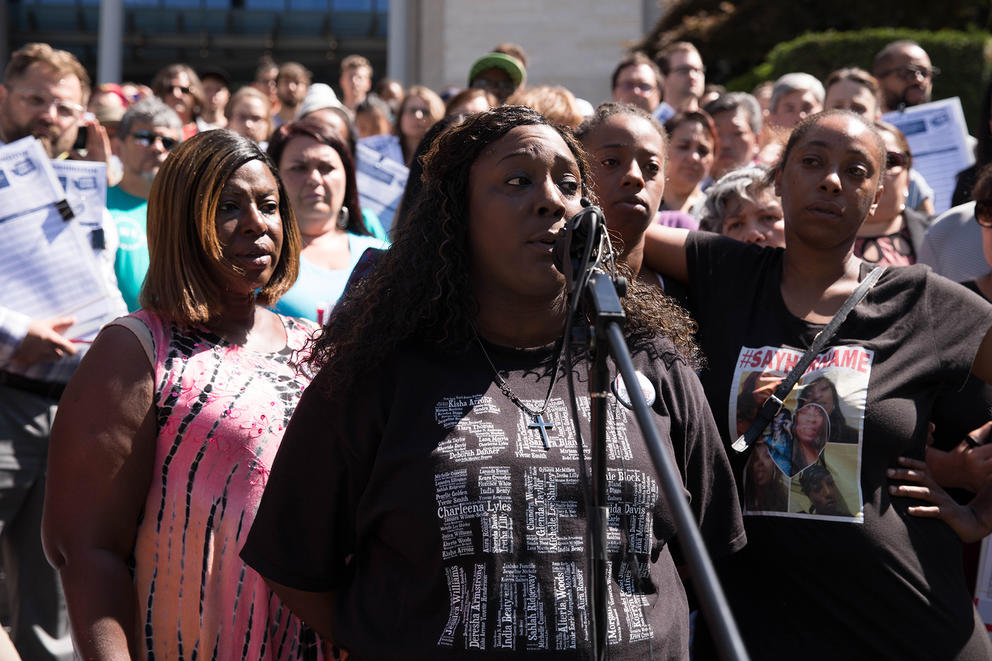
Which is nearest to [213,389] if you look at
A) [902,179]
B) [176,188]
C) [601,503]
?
[176,188]

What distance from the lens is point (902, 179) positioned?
5.01 meters

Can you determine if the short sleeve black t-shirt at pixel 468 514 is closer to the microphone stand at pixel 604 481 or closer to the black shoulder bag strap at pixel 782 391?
the microphone stand at pixel 604 481

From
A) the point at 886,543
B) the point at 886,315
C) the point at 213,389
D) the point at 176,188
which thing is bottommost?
the point at 886,543

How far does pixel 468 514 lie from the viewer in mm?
2436

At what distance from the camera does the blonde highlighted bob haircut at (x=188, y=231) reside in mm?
3144

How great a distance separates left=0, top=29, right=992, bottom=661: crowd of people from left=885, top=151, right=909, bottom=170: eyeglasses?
695 millimetres

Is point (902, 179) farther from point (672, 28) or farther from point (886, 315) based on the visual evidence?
point (672, 28)

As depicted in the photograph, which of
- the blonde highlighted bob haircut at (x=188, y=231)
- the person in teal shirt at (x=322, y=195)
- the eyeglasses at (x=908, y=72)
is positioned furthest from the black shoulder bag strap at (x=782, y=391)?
the eyeglasses at (x=908, y=72)

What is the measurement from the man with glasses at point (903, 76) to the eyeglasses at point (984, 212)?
3664 mm

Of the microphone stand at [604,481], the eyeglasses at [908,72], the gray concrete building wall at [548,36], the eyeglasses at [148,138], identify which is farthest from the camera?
the gray concrete building wall at [548,36]

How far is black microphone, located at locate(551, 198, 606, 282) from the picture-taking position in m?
2.11

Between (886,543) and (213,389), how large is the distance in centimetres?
182

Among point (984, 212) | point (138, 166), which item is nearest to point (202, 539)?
point (984, 212)

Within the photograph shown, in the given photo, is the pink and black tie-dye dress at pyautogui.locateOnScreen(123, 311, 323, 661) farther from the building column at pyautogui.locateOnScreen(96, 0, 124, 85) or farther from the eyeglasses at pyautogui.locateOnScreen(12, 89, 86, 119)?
the building column at pyautogui.locateOnScreen(96, 0, 124, 85)
